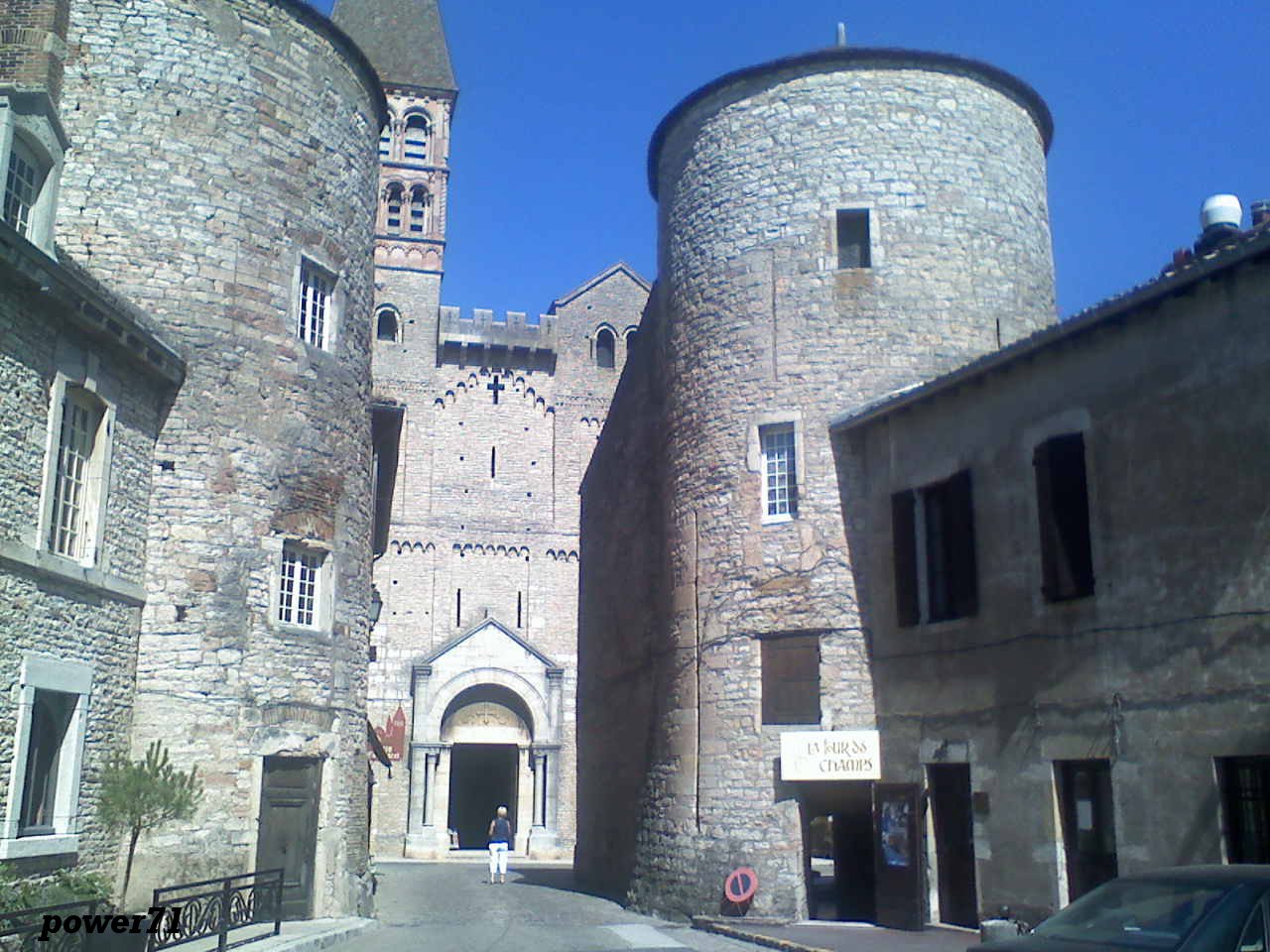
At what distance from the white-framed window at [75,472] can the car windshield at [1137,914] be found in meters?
9.79

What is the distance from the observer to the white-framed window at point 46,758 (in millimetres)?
11680

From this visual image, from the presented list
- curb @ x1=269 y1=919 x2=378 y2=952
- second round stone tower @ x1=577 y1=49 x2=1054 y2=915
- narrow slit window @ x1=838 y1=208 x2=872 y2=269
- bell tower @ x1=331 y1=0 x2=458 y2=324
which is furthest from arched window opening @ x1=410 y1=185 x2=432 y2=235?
curb @ x1=269 y1=919 x2=378 y2=952

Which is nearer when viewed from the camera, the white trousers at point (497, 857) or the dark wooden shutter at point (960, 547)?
the dark wooden shutter at point (960, 547)

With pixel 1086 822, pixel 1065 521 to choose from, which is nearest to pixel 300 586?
pixel 1065 521

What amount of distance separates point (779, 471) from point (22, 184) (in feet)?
33.4

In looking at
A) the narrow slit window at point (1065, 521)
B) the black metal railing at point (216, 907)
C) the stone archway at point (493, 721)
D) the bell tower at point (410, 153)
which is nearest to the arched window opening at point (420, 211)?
the bell tower at point (410, 153)

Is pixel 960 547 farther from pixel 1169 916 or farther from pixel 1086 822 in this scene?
pixel 1169 916

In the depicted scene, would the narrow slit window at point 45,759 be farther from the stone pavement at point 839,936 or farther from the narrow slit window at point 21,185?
the stone pavement at point 839,936

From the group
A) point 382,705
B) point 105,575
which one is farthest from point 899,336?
point 382,705

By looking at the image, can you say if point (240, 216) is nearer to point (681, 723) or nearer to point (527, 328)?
point (681, 723)

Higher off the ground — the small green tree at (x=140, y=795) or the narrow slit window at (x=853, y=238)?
the narrow slit window at (x=853, y=238)

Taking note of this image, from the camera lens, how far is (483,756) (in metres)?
42.5

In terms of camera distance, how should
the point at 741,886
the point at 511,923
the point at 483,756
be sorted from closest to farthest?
the point at 741,886
the point at 511,923
the point at 483,756

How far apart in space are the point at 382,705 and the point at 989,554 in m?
28.6
